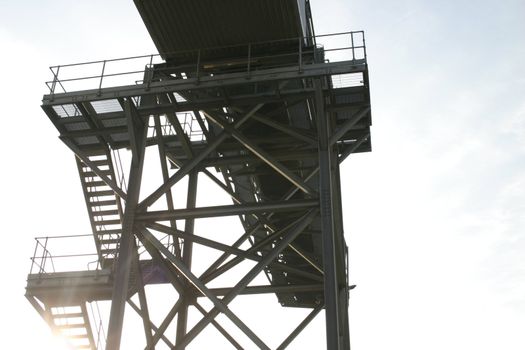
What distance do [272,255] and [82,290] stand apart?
20.8 feet

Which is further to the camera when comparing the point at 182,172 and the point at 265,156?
the point at 182,172

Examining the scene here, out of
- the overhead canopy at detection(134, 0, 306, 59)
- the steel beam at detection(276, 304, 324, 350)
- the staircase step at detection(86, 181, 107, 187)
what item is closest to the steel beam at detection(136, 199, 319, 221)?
the steel beam at detection(276, 304, 324, 350)

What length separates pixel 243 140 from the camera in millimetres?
15727

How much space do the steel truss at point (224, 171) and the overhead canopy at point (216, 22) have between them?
1091 millimetres


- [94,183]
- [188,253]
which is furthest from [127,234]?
[94,183]

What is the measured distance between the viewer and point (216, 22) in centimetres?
1590

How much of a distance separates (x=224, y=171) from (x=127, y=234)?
5.08 m

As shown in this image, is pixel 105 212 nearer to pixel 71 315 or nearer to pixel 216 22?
pixel 71 315

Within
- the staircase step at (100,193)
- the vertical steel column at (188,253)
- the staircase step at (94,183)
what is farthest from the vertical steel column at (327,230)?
the staircase step at (94,183)

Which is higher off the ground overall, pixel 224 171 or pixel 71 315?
pixel 224 171

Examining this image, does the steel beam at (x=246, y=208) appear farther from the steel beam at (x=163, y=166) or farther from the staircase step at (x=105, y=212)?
the staircase step at (x=105, y=212)

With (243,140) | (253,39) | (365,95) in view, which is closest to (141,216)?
(243,140)

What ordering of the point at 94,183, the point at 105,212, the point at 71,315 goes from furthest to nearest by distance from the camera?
the point at 105,212, the point at 94,183, the point at 71,315

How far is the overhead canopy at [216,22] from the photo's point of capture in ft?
50.7
